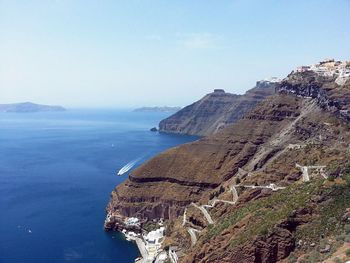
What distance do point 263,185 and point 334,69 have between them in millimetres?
44468

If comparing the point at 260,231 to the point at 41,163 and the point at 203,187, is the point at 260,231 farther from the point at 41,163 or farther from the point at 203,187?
the point at 41,163

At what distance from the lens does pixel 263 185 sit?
233ft

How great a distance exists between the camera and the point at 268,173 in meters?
74.4

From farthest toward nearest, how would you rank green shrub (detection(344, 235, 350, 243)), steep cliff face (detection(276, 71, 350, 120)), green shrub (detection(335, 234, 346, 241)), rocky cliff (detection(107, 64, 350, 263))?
steep cliff face (detection(276, 71, 350, 120)), rocky cliff (detection(107, 64, 350, 263)), green shrub (detection(335, 234, 346, 241)), green shrub (detection(344, 235, 350, 243))

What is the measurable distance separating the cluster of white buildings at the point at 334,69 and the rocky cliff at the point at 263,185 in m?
2.14

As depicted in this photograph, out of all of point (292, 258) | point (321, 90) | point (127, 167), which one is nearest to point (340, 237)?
point (292, 258)

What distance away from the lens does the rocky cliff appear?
149 ft

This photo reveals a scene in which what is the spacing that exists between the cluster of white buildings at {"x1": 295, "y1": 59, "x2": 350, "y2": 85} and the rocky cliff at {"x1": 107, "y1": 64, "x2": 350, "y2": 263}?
214 centimetres

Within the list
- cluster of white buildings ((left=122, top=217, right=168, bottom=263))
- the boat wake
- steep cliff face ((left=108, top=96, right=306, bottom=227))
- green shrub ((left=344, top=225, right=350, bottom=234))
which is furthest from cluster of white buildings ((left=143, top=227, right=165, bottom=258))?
the boat wake

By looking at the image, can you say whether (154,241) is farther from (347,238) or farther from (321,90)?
(321,90)

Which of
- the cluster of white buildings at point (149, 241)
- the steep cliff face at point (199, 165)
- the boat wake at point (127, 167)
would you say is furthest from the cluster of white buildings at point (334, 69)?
the boat wake at point (127, 167)

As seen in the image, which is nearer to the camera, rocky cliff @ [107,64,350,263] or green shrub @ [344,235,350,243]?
green shrub @ [344,235,350,243]

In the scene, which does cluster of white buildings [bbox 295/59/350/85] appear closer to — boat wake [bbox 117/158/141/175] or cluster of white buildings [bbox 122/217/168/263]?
cluster of white buildings [bbox 122/217/168/263]

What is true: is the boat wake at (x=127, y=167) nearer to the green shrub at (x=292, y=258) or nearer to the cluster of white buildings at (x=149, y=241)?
the cluster of white buildings at (x=149, y=241)
